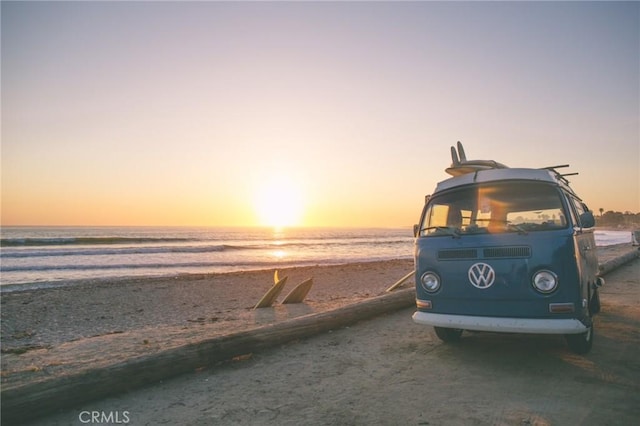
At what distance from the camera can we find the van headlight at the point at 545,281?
4594 mm

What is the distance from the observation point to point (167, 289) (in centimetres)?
1475

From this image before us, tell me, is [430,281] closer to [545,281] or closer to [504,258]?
[504,258]

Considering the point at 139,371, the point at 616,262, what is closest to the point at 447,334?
the point at 139,371

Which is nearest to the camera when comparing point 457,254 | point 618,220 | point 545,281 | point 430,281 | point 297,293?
point 545,281

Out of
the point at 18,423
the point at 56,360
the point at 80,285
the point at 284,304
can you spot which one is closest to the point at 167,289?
the point at 80,285

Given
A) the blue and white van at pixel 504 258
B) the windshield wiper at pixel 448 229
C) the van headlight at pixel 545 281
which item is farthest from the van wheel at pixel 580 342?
the windshield wiper at pixel 448 229

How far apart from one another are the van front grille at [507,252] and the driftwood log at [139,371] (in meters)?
3.22

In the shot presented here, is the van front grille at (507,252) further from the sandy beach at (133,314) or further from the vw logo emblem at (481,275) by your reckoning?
the sandy beach at (133,314)

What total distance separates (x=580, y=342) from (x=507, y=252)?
177cm

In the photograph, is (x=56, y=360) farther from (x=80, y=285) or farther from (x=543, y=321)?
(x=80, y=285)

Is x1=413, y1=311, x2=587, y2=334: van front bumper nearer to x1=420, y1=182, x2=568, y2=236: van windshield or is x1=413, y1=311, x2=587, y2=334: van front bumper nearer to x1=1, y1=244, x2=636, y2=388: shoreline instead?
x1=420, y1=182, x2=568, y2=236: van windshield

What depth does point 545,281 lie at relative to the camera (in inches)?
182

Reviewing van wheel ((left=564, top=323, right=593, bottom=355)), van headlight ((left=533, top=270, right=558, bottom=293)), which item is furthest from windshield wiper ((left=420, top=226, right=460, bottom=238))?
van wheel ((left=564, top=323, right=593, bottom=355))

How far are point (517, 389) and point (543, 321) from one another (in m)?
0.85
